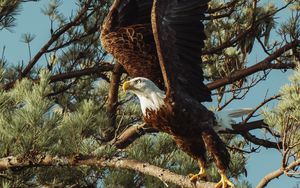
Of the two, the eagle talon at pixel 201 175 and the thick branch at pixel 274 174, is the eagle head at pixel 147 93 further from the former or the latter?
the thick branch at pixel 274 174

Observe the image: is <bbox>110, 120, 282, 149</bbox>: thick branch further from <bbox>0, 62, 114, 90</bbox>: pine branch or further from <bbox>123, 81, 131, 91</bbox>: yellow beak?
<bbox>0, 62, 114, 90</bbox>: pine branch

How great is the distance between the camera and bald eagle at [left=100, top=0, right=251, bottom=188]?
12.3ft

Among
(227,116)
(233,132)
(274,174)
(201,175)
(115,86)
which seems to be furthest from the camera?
(115,86)

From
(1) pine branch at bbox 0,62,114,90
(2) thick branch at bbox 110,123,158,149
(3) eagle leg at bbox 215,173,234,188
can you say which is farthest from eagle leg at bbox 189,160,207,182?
(1) pine branch at bbox 0,62,114,90

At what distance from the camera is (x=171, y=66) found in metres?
3.81

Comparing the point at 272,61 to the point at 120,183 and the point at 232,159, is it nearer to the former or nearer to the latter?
the point at 232,159

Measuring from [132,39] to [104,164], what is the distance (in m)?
1.20

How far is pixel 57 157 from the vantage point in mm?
3549

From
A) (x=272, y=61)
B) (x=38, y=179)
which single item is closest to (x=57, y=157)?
(x=38, y=179)

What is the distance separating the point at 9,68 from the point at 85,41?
0.57m

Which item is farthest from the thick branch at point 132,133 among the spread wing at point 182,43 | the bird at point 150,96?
the bird at point 150,96

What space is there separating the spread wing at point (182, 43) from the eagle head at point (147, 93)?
59 millimetres

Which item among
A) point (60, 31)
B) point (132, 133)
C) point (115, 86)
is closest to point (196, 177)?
point (132, 133)

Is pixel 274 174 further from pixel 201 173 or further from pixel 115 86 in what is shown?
pixel 115 86
